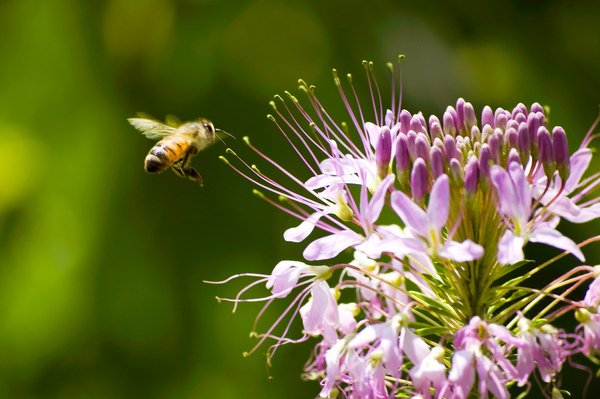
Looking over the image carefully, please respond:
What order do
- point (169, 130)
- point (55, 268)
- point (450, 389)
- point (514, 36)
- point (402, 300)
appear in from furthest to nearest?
1. point (514, 36)
2. point (55, 268)
3. point (169, 130)
4. point (402, 300)
5. point (450, 389)

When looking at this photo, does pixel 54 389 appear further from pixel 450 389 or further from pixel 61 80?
pixel 450 389

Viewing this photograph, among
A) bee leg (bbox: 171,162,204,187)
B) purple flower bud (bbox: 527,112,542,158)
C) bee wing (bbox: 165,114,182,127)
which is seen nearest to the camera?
purple flower bud (bbox: 527,112,542,158)

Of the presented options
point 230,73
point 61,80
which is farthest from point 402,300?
point 61,80

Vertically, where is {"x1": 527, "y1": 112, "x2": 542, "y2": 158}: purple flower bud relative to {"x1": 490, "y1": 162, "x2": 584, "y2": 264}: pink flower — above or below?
above

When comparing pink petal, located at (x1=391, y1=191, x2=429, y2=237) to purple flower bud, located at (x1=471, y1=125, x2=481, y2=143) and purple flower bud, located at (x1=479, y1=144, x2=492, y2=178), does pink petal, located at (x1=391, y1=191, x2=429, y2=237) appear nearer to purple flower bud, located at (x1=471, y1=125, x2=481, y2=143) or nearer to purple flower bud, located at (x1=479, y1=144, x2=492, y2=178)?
purple flower bud, located at (x1=479, y1=144, x2=492, y2=178)

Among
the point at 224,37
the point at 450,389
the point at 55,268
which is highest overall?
the point at 224,37

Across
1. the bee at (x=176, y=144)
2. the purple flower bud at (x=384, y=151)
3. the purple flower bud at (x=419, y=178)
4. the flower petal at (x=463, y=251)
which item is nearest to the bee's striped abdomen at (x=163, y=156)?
the bee at (x=176, y=144)

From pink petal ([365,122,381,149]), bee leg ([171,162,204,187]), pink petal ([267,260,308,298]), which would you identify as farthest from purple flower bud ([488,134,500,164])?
bee leg ([171,162,204,187])
